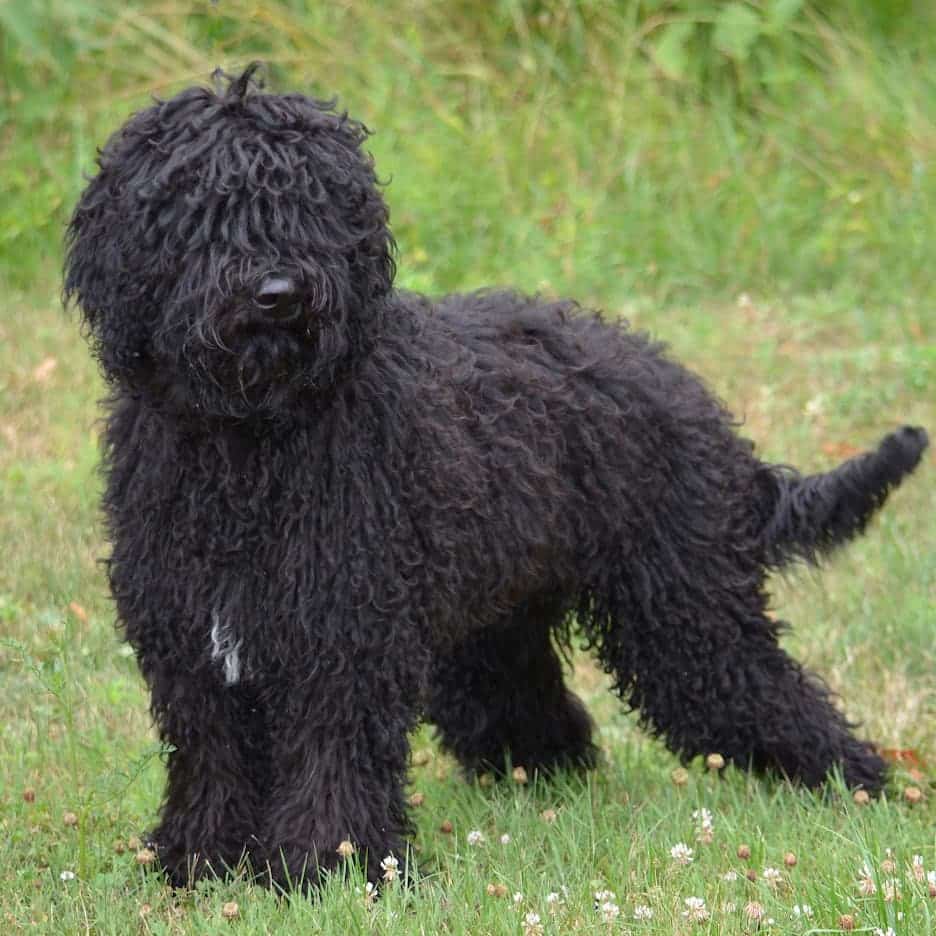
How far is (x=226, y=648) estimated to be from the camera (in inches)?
175

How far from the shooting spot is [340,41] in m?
11.2

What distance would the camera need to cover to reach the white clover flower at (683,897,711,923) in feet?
13.2

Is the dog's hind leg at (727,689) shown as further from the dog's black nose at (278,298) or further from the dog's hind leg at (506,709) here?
the dog's black nose at (278,298)

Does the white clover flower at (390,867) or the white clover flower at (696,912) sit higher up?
the white clover flower at (696,912)

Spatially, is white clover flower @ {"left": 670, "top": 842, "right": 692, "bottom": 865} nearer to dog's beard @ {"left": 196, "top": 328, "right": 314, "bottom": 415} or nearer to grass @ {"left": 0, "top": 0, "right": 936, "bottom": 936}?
grass @ {"left": 0, "top": 0, "right": 936, "bottom": 936}

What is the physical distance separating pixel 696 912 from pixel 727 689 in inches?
59.5

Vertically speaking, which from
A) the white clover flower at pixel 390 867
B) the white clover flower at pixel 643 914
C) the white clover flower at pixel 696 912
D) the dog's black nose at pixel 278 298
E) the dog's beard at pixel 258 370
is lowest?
the white clover flower at pixel 390 867

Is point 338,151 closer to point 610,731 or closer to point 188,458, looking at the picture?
point 188,458

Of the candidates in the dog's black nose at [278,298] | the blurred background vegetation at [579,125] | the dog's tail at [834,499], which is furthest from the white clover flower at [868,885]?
the blurred background vegetation at [579,125]

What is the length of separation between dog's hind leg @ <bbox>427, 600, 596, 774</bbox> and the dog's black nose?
2027mm

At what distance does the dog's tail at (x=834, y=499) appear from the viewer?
5578 mm

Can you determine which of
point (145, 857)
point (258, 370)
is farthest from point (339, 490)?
point (145, 857)

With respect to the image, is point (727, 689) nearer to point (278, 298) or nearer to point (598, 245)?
point (278, 298)

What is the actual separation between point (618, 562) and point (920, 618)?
6.81 feet
